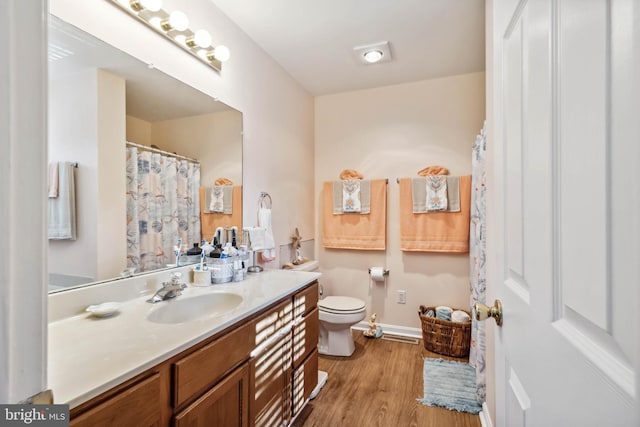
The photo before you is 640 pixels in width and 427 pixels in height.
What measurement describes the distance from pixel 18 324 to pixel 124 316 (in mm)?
919


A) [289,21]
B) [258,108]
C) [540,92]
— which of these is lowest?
[540,92]

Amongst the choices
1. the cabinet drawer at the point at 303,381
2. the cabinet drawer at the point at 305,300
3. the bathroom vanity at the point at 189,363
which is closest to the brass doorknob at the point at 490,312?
the bathroom vanity at the point at 189,363

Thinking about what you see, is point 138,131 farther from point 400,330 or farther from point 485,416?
point 400,330

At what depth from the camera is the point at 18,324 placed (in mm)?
349

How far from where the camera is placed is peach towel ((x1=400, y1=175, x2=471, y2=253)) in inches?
105

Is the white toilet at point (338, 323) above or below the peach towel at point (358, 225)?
below

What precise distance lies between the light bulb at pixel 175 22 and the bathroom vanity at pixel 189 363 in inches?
52.7

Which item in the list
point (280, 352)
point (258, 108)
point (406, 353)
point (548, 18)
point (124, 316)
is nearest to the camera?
point (548, 18)

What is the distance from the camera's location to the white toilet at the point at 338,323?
238 centimetres

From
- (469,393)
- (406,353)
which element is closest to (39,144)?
(469,393)

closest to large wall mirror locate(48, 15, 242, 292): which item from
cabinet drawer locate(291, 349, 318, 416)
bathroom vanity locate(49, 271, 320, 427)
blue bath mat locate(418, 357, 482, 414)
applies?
bathroom vanity locate(49, 271, 320, 427)

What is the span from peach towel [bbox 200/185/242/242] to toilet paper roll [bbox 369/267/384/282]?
5.00ft

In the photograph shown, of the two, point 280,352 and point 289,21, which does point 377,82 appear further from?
point 280,352

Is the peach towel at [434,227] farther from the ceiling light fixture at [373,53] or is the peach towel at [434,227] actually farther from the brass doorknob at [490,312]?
the brass doorknob at [490,312]
